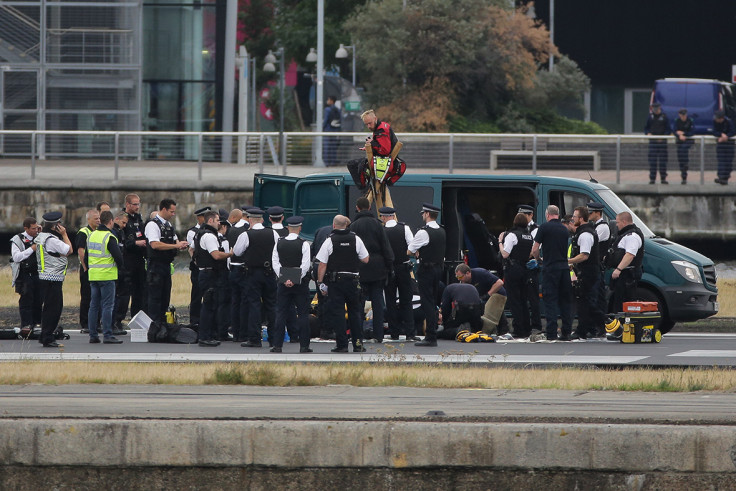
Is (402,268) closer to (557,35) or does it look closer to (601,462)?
(601,462)

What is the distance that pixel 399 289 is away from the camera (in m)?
17.9

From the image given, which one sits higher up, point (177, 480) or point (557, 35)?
point (557, 35)

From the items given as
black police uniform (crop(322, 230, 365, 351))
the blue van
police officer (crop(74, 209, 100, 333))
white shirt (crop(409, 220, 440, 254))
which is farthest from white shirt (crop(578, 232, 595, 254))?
the blue van

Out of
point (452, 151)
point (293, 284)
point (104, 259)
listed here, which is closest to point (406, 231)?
point (293, 284)

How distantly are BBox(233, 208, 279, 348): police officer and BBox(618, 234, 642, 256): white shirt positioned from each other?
15.0ft

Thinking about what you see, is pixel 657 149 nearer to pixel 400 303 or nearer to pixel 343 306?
pixel 400 303

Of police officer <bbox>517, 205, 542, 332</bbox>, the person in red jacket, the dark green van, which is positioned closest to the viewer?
police officer <bbox>517, 205, 542, 332</bbox>

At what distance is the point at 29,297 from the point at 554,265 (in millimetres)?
6923

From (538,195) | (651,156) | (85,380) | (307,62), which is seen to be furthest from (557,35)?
(85,380)

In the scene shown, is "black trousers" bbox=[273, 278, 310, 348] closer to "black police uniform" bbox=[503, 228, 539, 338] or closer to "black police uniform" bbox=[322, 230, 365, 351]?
"black police uniform" bbox=[322, 230, 365, 351]

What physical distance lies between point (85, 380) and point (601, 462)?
596 centimetres

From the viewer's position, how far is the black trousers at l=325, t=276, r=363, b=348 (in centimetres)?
1644

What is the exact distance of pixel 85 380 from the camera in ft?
45.1

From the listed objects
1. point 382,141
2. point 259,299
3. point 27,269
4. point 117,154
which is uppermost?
point 117,154
